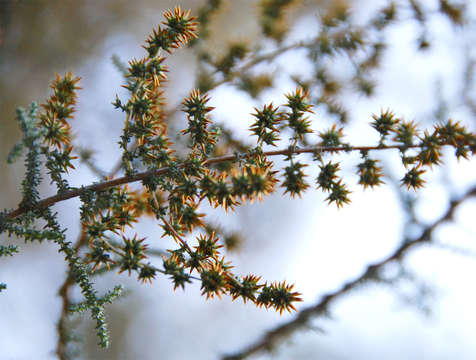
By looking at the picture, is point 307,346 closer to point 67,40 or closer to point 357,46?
point 357,46

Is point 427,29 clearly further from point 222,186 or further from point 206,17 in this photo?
point 222,186

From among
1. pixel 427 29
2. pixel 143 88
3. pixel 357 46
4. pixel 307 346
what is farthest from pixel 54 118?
pixel 307 346

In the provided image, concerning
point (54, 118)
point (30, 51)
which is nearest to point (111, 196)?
point (54, 118)

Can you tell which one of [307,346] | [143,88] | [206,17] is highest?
[206,17]

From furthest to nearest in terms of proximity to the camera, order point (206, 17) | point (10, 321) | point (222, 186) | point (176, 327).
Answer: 1. point (176, 327)
2. point (10, 321)
3. point (206, 17)
4. point (222, 186)

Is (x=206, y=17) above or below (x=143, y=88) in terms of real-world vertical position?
above

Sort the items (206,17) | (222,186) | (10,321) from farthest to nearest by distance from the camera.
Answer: (10,321) < (206,17) < (222,186)

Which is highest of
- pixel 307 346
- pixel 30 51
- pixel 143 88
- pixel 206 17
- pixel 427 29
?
pixel 30 51

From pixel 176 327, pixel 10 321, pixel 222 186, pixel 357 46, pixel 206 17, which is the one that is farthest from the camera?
pixel 176 327

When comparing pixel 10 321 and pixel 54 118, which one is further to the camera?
pixel 10 321
